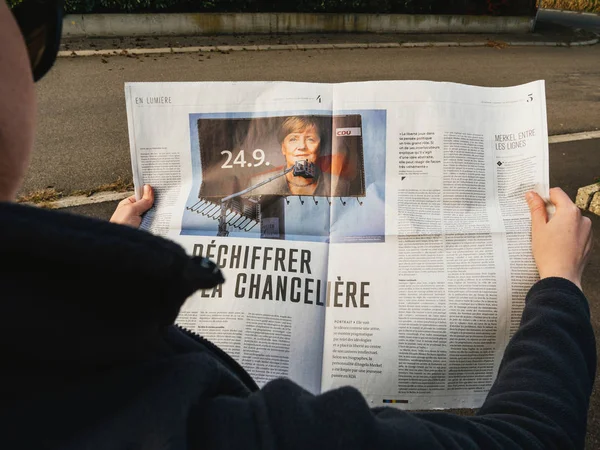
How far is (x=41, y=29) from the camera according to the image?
1.83 ft

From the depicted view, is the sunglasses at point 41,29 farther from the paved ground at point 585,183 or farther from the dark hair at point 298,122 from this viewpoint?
A: the paved ground at point 585,183

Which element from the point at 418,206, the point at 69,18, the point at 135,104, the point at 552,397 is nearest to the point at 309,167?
the point at 418,206

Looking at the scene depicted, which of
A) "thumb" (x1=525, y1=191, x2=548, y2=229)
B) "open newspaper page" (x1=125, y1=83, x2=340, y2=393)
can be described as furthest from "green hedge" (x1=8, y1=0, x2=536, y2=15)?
"thumb" (x1=525, y1=191, x2=548, y2=229)

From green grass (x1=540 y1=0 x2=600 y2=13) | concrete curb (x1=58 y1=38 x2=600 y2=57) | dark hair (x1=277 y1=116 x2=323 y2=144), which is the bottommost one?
dark hair (x1=277 y1=116 x2=323 y2=144)

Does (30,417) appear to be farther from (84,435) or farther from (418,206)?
(418,206)

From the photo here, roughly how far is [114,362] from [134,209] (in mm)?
686

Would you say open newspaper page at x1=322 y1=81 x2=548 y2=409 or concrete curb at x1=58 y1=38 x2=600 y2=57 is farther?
concrete curb at x1=58 y1=38 x2=600 y2=57

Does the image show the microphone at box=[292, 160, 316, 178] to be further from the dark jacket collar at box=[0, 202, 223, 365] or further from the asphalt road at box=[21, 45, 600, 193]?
the asphalt road at box=[21, 45, 600, 193]

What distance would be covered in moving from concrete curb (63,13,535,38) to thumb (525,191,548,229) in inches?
265

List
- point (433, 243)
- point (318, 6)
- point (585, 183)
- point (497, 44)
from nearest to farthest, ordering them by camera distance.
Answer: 1. point (433, 243)
2. point (585, 183)
3. point (497, 44)
4. point (318, 6)

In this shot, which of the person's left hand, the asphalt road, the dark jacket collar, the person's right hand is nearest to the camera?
the dark jacket collar

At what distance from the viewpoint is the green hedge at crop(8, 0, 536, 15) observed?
6902mm

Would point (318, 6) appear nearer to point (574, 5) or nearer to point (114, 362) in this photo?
point (114, 362)

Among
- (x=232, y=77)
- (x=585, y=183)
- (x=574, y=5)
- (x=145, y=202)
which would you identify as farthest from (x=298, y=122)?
(x=574, y=5)
